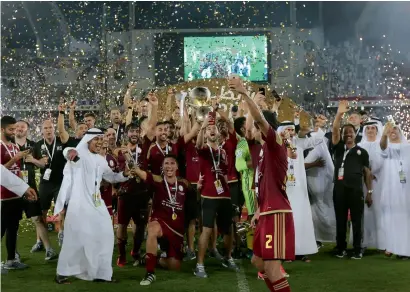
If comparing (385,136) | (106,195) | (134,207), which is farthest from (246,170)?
(385,136)

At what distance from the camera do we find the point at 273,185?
219 inches

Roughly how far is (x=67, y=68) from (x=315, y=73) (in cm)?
992

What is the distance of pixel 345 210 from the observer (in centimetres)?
933

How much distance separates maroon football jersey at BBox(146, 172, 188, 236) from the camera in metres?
7.92

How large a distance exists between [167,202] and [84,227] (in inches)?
47.3

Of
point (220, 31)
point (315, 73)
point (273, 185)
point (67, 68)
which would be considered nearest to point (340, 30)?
point (315, 73)

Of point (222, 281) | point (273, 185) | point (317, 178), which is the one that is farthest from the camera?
point (317, 178)

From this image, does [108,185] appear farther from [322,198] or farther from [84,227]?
[322,198]

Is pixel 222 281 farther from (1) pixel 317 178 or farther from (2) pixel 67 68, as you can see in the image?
(2) pixel 67 68

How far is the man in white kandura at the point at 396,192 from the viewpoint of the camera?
29.8ft

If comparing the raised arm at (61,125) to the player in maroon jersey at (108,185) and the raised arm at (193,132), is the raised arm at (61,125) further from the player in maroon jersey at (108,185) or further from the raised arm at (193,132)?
the raised arm at (193,132)

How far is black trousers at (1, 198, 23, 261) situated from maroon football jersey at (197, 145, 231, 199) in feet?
8.36

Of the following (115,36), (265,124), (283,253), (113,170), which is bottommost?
(283,253)

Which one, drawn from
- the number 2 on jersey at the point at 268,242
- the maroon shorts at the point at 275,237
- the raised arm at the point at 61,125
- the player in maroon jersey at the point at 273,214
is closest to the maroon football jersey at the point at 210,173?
the raised arm at the point at 61,125
